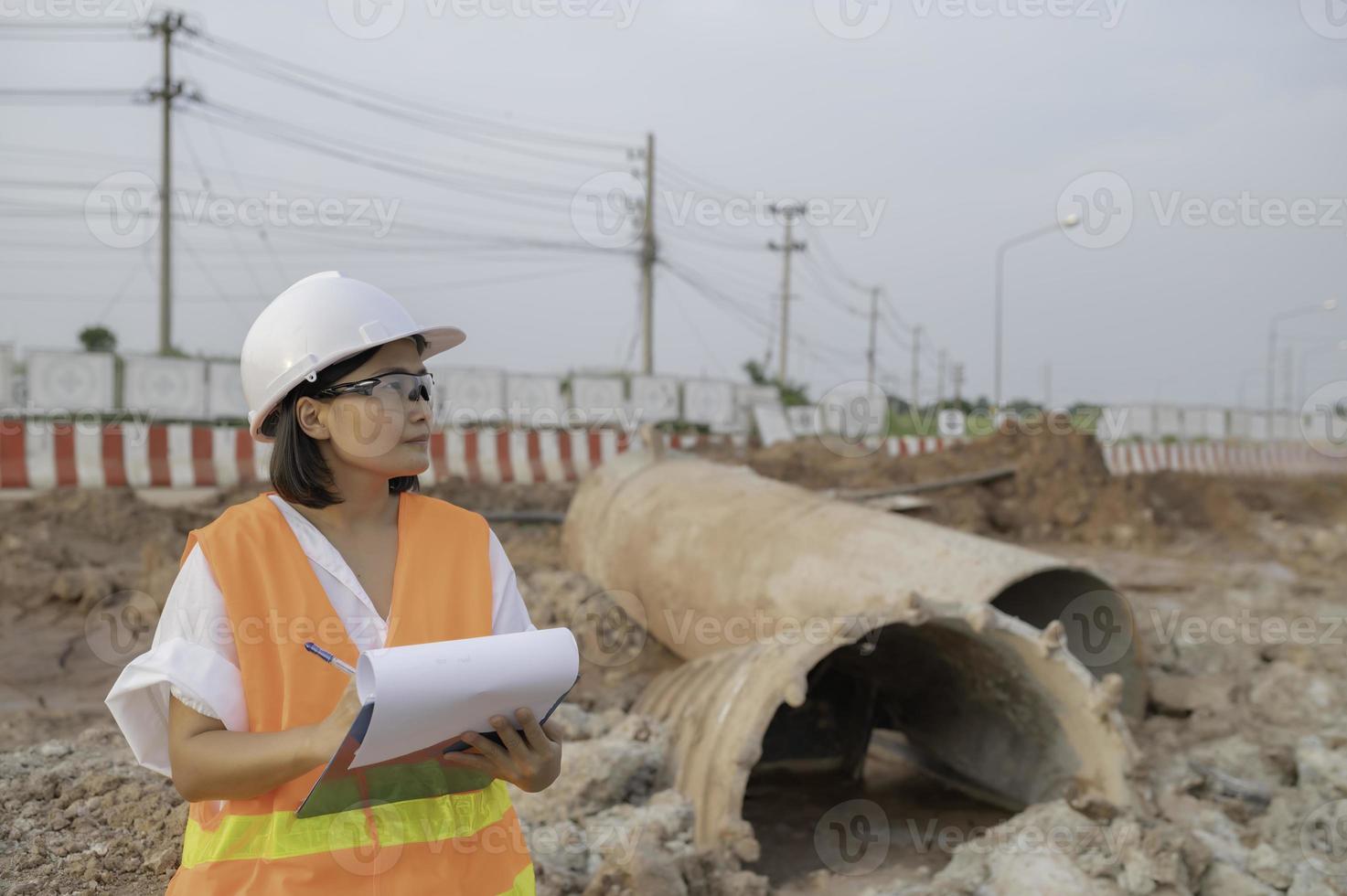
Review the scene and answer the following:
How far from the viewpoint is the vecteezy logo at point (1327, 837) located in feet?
12.3

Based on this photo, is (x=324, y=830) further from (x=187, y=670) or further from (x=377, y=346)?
(x=377, y=346)

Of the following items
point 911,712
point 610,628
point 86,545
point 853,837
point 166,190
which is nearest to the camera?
point 853,837

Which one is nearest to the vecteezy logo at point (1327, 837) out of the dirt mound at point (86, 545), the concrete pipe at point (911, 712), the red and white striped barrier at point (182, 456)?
the concrete pipe at point (911, 712)

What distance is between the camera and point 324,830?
1.41 meters

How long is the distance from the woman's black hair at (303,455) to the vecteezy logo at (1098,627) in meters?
4.62

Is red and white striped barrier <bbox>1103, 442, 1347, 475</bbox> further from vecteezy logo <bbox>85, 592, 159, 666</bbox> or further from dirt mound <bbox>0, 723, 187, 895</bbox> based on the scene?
dirt mound <bbox>0, 723, 187, 895</bbox>

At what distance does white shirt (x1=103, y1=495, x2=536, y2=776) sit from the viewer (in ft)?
4.42

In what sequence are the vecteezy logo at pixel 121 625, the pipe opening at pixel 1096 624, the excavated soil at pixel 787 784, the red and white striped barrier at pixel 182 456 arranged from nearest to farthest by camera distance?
the excavated soil at pixel 787 784 < the pipe opening at pixel 1096 624 < the vecteezy logo at pixel 121 625 < the red and white striped barrier at pixel 182 456

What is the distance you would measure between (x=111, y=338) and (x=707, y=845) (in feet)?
78.6

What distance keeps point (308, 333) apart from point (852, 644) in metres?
3.74

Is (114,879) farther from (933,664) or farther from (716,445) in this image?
(716,445)

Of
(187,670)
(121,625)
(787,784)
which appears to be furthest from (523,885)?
(121,625)

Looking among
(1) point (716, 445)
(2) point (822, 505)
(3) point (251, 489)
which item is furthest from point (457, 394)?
(2) point (822, 505)

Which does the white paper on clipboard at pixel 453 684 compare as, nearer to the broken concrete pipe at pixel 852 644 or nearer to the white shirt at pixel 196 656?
the white shirt at pixel 196 656
